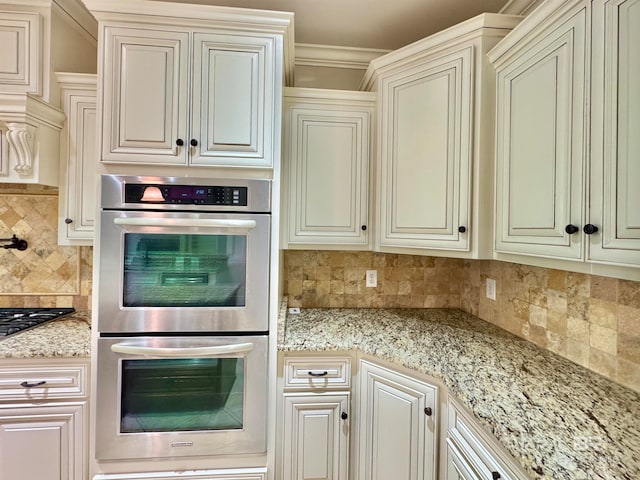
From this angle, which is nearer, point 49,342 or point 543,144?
point 543,144

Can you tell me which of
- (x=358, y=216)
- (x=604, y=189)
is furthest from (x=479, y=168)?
(x=358, y=216)

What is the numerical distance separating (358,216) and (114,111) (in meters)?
1.30

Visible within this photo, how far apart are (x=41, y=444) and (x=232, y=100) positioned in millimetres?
1785

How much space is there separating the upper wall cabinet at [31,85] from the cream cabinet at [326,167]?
4.05ft

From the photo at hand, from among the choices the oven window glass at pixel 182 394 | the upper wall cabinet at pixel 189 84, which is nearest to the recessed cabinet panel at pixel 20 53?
the upper wall cabinet at pixel 189 84

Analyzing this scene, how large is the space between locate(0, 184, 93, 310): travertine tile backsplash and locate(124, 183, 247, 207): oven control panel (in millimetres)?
910

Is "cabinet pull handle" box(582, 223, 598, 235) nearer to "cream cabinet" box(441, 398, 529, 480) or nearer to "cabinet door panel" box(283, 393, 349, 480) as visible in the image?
"cream cabinet" box(441, 398, 529, 480)

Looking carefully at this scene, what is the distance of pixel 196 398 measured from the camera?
1.48 m

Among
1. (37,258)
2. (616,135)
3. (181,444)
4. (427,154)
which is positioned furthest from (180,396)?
(616,135)

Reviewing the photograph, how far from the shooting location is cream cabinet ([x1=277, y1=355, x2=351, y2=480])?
1491mm

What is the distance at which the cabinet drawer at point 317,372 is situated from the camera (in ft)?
4.92

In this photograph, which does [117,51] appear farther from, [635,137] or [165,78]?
[635,137]

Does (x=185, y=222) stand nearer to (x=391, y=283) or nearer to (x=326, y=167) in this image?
(x=326, y=167)

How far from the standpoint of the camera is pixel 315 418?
150 cm
